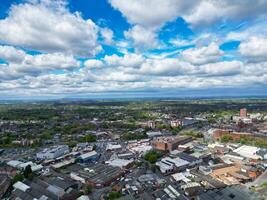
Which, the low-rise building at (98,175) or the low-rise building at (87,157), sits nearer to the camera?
the low-rise building at (98,175)

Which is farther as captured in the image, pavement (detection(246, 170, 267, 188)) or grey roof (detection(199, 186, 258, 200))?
pavement (detection(246, 170, 267, 188))

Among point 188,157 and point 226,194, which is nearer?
point 226,194

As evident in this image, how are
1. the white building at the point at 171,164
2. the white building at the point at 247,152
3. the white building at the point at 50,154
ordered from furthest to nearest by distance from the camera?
the white building at the point at 50,154
the white building at the point at 247,152
the white building at the point at 171,164

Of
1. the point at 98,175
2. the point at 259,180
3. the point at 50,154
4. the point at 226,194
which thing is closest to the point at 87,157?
the point at 50,154

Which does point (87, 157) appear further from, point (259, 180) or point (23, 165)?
point (259, 180)

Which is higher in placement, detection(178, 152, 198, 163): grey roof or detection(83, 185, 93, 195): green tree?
detection(178, 152, 198, 163): grey roof

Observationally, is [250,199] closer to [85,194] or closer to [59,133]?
[85,194]

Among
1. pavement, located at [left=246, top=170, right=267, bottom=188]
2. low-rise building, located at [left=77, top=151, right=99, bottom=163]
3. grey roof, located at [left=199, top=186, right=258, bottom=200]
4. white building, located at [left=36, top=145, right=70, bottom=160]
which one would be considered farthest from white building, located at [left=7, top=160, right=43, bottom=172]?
pavement, located at [left=246, top=170, right=267, bottom=188]

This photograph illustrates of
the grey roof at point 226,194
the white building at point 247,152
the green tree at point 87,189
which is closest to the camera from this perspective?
the grey roof at point 226,194

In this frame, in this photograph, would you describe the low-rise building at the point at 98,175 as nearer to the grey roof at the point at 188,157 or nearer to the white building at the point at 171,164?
the white building at the point at 171,164

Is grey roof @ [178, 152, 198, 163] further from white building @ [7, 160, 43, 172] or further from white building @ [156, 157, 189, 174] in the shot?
white building @ [7, 160, 43, 172]

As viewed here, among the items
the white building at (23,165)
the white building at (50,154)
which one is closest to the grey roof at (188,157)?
the white building at (50,154)
